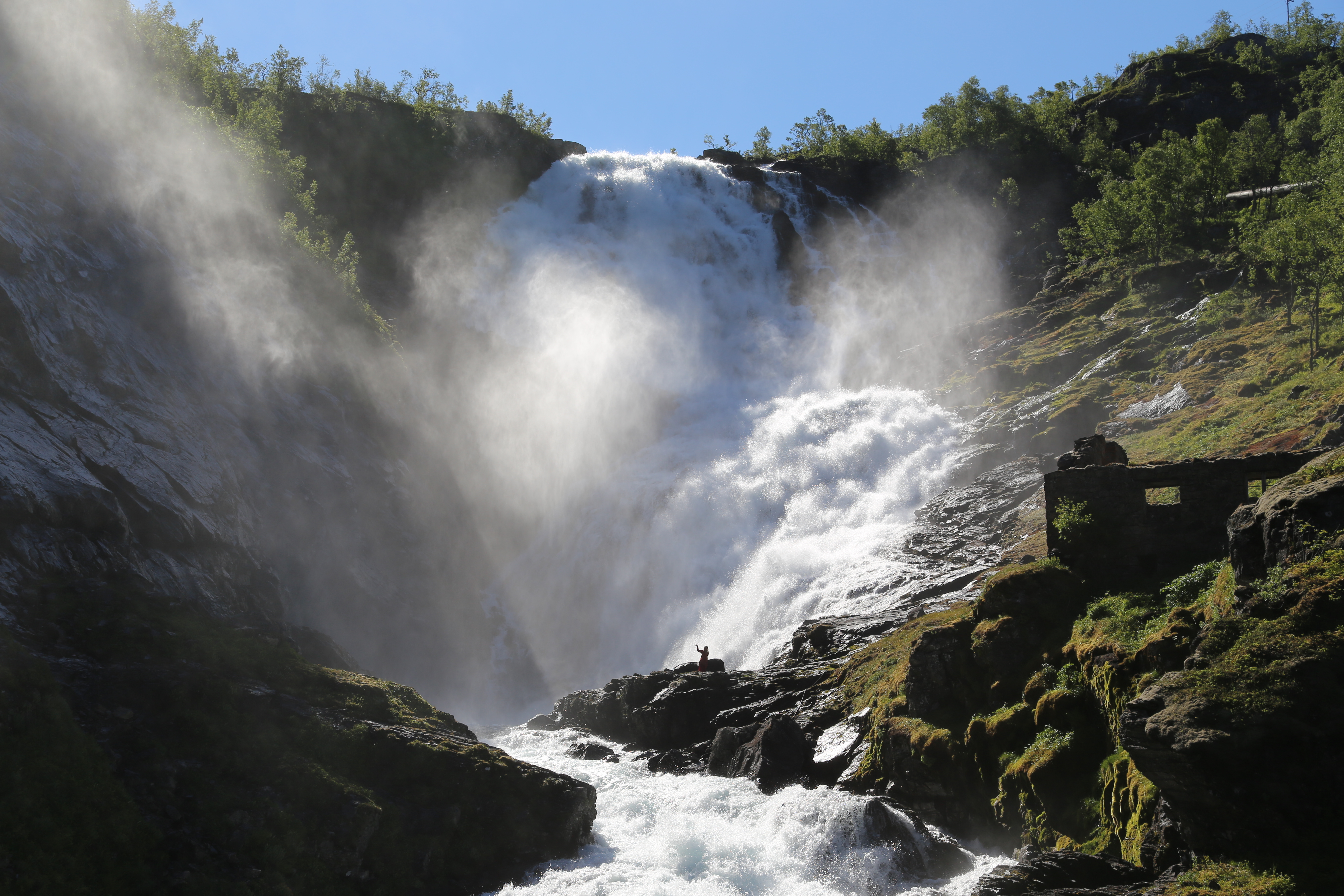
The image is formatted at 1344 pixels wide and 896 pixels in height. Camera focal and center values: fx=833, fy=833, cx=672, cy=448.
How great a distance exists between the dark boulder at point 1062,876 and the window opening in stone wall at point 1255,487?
10230mm

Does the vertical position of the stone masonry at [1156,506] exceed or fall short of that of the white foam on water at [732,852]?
it exceeds it

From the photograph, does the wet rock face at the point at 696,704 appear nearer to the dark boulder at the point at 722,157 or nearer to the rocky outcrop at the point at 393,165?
the rocky outcrop at the point at 393,165

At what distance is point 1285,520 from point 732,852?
14.4m

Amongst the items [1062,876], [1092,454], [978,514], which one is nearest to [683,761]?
[1062,876]

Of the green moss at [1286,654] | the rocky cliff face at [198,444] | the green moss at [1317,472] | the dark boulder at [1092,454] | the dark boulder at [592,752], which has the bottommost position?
the green moss at [1286,654]

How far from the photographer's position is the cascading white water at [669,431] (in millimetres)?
46719

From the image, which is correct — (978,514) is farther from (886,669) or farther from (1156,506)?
(1156,506)

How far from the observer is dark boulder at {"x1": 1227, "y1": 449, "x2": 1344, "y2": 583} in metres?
12.8

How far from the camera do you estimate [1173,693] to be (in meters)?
12.9

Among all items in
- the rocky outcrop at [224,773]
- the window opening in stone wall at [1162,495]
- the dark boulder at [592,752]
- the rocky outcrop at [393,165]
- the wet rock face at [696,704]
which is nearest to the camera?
the rocky outcrop at [224,773]

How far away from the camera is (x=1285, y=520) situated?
1329 cm

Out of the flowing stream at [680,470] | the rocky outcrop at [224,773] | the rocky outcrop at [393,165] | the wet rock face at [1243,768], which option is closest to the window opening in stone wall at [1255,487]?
the wet rock face at [1243,768]

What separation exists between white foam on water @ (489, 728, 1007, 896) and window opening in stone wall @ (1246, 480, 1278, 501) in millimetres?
10942

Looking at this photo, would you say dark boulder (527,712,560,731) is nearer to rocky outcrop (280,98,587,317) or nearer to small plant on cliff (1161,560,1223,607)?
small plant on cliff (1161,560,1223,607)
